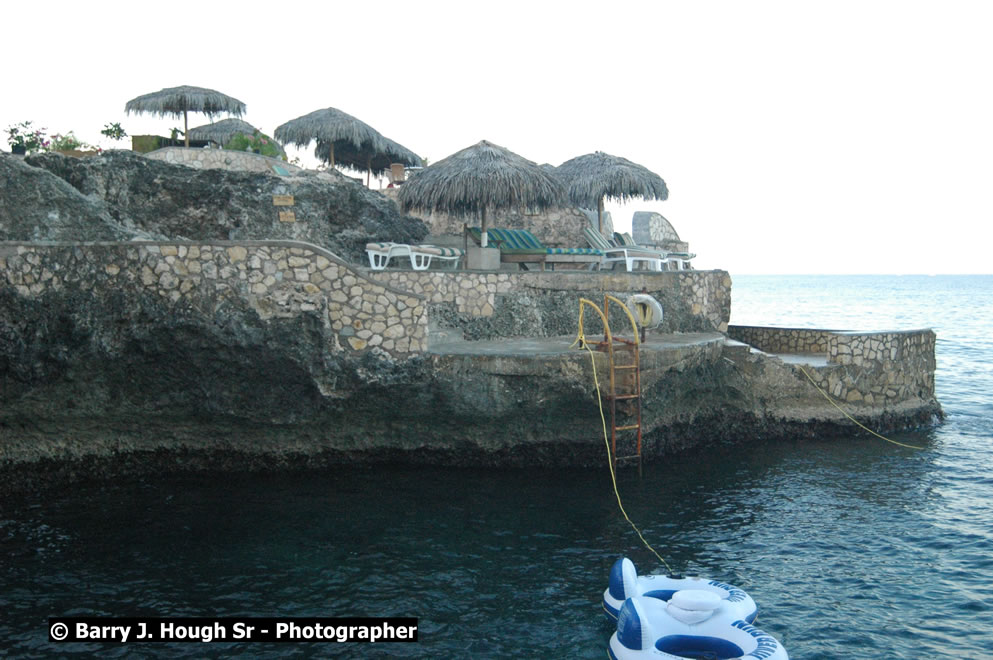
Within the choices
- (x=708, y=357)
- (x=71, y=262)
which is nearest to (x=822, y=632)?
(x=708, y=357)

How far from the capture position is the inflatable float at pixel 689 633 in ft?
22.4

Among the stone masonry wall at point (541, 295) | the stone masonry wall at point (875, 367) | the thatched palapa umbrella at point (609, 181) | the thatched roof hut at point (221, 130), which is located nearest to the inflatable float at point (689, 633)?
the stone masonry wall at point (541, 295)

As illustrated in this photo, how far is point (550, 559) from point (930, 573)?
5.07 m

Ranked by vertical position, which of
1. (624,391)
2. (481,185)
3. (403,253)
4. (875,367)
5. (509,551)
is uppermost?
(481,185)

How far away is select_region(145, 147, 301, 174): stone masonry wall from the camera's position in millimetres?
19344

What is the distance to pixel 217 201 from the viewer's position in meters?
17.1

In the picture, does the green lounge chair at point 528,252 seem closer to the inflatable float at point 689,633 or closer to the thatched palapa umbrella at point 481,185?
the thatched palapa umbrella at point 481,185

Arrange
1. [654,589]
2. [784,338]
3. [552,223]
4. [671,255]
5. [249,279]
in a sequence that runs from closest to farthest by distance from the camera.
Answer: [654,589], [249,279], [784,338], [671,255], [552,223]

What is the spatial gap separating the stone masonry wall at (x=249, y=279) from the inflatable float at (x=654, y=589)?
5.94 m

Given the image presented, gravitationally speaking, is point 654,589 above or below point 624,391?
below

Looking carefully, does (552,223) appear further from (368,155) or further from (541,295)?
(541,295)

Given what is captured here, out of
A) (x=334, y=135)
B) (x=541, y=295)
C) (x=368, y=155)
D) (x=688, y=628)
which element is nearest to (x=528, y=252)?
(x=541, y=295)

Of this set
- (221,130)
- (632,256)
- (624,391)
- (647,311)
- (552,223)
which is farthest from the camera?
(221,130)

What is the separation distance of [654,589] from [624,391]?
17.6 ft
